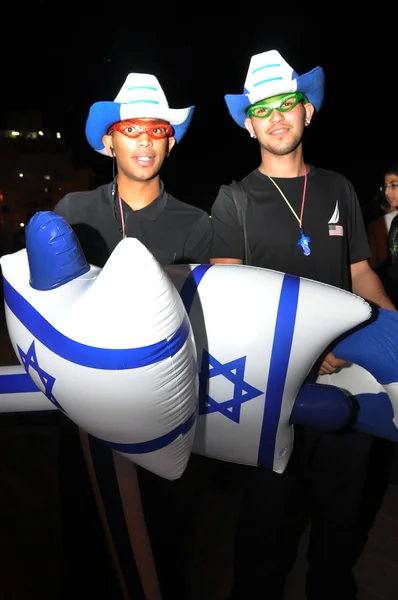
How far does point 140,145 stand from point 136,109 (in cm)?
12

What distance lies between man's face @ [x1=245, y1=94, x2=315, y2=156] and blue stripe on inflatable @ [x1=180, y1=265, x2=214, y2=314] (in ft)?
2.04

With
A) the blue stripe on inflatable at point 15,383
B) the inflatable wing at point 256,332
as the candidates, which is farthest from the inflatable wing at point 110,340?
the blue stripe on inflatable at point 15,383

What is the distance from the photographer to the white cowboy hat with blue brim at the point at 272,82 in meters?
1.53

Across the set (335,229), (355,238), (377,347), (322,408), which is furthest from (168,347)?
(355,238)

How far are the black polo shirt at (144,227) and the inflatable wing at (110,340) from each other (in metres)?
0.56

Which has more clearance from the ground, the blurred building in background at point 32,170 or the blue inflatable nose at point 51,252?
the blue inflatable nose at point 51,252

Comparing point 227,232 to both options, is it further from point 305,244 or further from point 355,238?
point 355,238

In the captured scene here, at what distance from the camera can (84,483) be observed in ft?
4.90

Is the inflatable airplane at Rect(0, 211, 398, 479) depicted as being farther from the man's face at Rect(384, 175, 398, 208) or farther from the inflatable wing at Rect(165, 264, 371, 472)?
the man's face at Rect(384, 175, 398, 208)

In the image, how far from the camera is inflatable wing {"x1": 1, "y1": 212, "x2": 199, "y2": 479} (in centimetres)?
90

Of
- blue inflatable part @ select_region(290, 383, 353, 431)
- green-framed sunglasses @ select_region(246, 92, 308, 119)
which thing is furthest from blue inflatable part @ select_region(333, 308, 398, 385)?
green-framed sunglasses @ select_region(246, 92, 308, 119)

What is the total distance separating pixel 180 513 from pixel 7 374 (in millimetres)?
1425

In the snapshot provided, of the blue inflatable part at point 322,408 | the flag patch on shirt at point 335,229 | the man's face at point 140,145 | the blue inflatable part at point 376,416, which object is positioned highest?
the man's face at point 140,145

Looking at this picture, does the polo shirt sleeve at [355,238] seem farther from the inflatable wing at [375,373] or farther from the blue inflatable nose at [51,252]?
the blue inflatable nose at [51,252]
